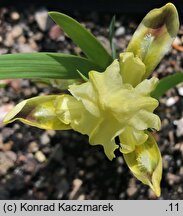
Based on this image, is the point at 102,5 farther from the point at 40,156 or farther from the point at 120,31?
the point at 40,156

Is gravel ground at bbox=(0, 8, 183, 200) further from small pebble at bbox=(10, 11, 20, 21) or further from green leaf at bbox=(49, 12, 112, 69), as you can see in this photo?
green leaf at bbox=(49, 12, 112, 69)

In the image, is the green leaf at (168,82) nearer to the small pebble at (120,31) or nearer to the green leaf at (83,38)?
the green leaf at (83,38)

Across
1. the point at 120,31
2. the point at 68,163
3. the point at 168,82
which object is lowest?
the point at 68,163

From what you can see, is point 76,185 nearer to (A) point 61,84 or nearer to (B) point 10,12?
(A) point 61,84

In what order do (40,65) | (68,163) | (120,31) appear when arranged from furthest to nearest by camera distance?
(120,31)
(68,163)
(40,65)

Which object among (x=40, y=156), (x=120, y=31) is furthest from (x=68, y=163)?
(x=120, y=31)
